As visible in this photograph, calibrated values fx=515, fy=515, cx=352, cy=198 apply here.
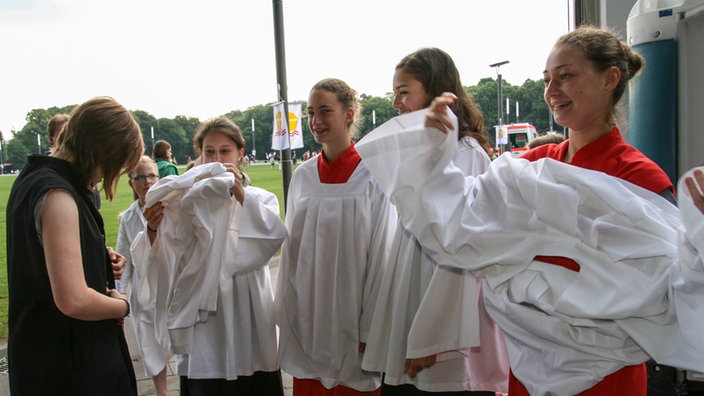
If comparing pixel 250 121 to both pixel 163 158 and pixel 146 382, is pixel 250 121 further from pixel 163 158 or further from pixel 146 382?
pixel 146 382

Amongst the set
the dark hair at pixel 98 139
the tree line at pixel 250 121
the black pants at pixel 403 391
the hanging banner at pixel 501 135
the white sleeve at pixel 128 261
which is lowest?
the black pants at pixel 403 391

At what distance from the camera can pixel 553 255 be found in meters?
1.55

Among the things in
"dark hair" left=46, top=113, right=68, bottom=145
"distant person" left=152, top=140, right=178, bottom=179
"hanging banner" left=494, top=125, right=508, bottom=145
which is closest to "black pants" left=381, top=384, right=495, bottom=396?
"dark hair" left=46, top=113, right=68, bottom=145

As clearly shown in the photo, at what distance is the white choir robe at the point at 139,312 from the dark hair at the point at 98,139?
1970 millimetres

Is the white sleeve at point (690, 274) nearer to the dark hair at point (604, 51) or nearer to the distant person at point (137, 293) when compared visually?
the dark hair at point (604, 51)

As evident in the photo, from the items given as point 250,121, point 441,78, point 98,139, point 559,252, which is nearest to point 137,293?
point 98,139

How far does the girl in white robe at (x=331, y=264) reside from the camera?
2580 mm

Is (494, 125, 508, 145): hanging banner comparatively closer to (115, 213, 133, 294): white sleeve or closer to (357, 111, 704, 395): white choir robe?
(115, 213, 133, 294): white sleeve

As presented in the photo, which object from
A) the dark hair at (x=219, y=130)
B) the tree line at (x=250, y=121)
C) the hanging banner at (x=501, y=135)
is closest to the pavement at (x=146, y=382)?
the dark hair at (x=219, y=130)

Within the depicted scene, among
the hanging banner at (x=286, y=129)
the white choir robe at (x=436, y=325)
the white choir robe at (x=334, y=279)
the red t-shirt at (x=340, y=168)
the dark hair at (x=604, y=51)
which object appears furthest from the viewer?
the hanging banner at (x=286, y=129)

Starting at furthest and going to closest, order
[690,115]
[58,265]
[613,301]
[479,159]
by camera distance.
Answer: [690,115] < [479,159] < [58,265] < [613,301]

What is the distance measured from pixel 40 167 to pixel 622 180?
1960 mm

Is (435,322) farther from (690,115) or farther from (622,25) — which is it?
(622,25)

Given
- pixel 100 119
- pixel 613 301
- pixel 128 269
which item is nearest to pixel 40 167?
pixel 100 119
